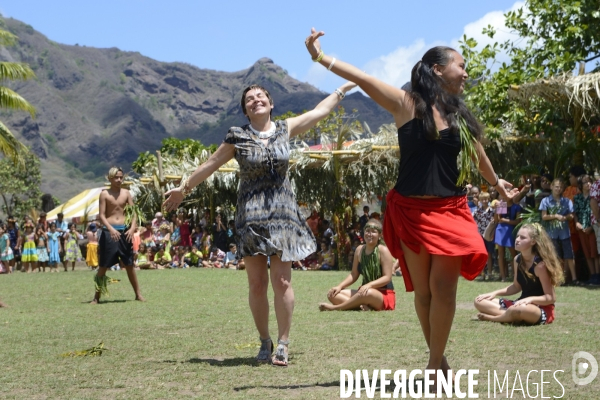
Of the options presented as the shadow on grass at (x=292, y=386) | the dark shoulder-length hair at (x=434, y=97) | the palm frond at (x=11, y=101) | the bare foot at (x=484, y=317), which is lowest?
the shadow on grass at (x=292, y=386)

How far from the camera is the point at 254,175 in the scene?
6328mm

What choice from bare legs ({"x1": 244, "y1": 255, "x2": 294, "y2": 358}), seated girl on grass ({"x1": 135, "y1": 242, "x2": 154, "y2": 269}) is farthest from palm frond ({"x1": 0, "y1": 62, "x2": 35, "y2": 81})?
bare legs ({"x1": 244, "y1": 255, "x2": 294, "y2": 358})

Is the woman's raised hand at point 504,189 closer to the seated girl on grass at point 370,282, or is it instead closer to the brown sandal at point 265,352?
the brown sandal at point 265,352

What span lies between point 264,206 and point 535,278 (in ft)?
10.6

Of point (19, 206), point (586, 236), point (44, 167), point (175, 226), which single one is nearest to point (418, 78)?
point (586, 236)

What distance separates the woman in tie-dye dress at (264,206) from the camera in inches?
245

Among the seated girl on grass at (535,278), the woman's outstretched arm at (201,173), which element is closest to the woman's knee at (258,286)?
the woman's outstretched arm at (201,173)

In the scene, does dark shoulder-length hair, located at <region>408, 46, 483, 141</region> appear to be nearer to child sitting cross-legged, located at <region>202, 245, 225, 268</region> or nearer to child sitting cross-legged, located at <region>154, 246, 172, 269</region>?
child sitting cross-legged, located at <region>202, 245, 225, 268</region>

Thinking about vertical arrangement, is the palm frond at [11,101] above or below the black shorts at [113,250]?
above

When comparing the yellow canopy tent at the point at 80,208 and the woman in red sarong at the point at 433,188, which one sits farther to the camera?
the yellow canopy tent at the point at 80,208

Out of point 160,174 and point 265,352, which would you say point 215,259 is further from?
point 265,352

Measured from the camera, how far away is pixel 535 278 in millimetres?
8086

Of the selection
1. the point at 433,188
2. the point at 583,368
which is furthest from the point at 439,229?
the point at 583,368

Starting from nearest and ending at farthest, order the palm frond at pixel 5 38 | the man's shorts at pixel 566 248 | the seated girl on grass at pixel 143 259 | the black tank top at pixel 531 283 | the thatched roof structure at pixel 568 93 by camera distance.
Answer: the black tank top at pixel 531 283 → the man's shorts at pixel 566 248 → the thatched roof structure at pixel 568 93 → the seated girl on grass at pixel 143 259 → the palm frond at pixel 5 38
